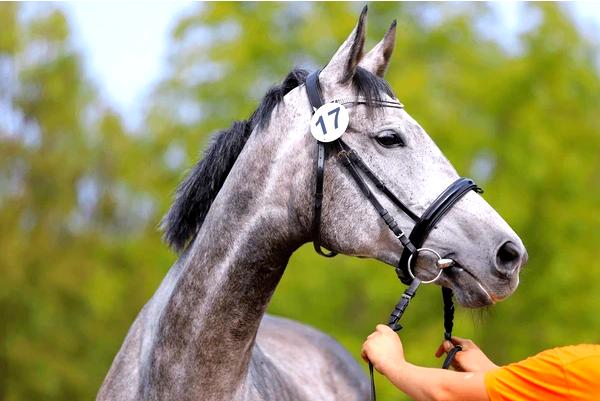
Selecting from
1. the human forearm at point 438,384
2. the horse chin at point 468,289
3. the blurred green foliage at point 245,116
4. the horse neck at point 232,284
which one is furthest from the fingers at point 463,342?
the blurred green foliage at point 245,116

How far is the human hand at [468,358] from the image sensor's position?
363 centimetres

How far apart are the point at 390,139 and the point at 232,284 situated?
93cm

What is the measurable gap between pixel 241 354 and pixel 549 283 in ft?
39.7

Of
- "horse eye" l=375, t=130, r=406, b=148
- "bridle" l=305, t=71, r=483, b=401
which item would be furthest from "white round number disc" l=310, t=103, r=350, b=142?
"horse eye" l=375, t=130, r=406, b=148

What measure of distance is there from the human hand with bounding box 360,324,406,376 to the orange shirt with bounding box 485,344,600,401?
0.39 m

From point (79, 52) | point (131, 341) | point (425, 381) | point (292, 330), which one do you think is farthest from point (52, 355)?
point (425, 381)

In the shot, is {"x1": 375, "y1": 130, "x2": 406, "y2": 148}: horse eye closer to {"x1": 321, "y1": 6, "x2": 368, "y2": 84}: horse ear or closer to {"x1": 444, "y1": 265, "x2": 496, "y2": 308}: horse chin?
{"x1": 321, "y1": 6, "x2": 368, "y2": 84}: horse ear

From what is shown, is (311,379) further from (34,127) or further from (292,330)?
(34,127)

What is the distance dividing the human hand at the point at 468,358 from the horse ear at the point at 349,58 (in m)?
1.25

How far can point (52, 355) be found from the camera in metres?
19.9

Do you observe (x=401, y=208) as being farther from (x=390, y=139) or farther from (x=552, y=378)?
(x=552, y=378)

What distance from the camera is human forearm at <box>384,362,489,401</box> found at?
3.22 m

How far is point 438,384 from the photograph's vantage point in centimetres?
328

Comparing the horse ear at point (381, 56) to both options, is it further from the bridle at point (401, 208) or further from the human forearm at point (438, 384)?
the human forearm at point (438, 384)
